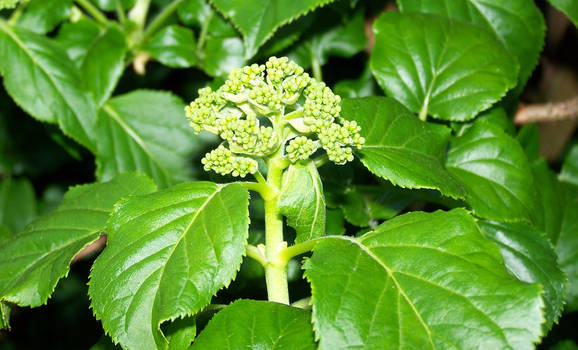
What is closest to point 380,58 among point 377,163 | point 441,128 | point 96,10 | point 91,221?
point 441,128

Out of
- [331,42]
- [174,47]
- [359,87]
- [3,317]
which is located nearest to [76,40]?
[174,47]

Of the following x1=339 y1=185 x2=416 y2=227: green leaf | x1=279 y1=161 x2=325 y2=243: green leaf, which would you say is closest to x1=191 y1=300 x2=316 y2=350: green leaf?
A: x1=279 y1=161 x2=325 y2=243: green leaf

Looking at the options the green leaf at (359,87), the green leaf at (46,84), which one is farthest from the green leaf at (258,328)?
the green leaf at (46,84)

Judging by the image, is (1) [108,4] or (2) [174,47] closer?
(2) [174,47]

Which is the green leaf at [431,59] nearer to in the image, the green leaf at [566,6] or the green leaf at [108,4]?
the green leaf at [566,6]

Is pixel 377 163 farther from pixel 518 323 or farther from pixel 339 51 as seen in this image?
pixel 339 51

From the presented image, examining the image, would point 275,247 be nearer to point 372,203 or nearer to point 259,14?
point 372,203
